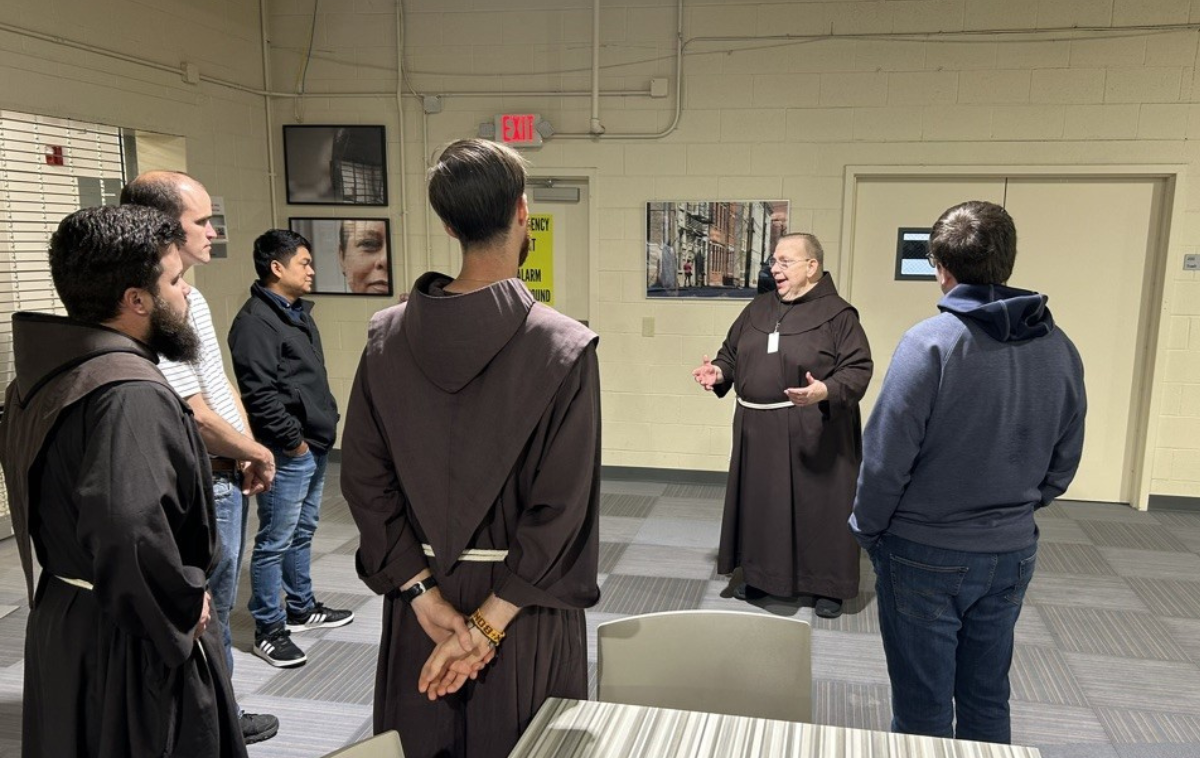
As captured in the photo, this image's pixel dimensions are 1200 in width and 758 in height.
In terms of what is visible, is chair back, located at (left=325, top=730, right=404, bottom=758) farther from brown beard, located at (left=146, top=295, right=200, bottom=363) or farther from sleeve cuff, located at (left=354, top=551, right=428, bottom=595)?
brown beard, located at (left=146, top=295, right=200, bottom=363)

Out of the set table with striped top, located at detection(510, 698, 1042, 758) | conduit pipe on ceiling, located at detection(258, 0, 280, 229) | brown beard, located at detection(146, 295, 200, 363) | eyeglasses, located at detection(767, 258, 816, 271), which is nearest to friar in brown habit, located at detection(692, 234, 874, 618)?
eyeglasses, located at detection(767, 258, 816, 271)

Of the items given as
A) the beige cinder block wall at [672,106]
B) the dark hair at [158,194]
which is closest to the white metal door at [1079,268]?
the beige cinder block wall at [672,106]

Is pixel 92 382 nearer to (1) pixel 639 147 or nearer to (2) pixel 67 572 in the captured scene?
(2) pixel 67 572

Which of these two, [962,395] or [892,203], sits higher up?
[892,203]

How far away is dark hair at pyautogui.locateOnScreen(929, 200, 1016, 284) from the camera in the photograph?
1821 millimetres

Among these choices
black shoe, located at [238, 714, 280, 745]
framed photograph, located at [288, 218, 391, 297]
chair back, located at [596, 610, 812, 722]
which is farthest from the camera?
framed photograph, located at [288, 218, 391, 297]

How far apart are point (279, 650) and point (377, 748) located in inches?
75.8

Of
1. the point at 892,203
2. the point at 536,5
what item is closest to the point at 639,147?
the point at 536,5

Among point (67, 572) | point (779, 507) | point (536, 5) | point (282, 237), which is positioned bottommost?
point (779, 507)

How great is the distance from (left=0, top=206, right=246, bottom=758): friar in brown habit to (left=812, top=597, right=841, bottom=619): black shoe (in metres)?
→ 2.48

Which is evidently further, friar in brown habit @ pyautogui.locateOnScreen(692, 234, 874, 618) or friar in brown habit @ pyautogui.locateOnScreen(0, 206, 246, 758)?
friar in brown habit @ pyautogui.locateOnScreen(692, 234, 874, 618)

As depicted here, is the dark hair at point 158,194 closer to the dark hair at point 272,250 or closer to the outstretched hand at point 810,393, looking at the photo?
the dark hair at point 272,250

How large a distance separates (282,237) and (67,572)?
5.28ft

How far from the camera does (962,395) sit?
1781mm
